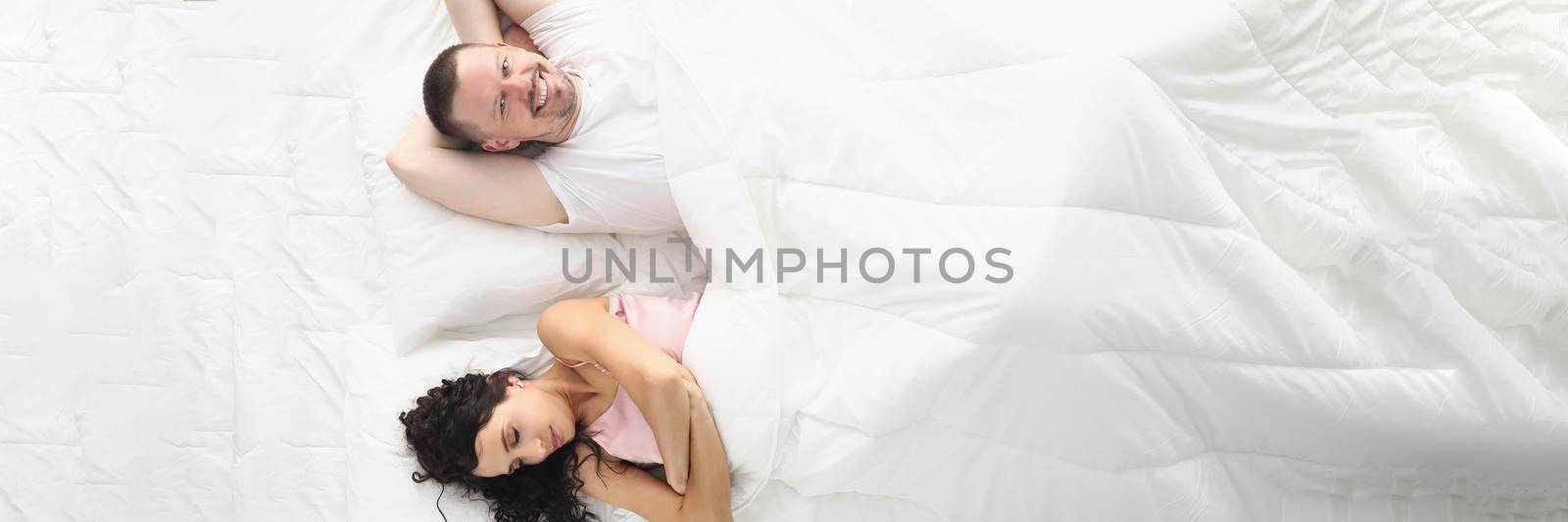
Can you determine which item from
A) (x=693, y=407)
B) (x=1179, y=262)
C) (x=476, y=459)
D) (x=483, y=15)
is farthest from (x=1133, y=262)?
(x=483, y=15)

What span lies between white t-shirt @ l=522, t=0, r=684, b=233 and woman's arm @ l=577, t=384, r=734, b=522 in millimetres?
339

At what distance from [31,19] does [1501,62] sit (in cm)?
234

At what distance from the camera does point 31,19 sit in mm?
1832

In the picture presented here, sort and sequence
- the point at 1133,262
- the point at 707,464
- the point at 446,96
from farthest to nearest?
the point at 446,96 < the point at 707,464 < the point at 1133,262

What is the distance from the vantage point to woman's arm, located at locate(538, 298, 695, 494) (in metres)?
1.42

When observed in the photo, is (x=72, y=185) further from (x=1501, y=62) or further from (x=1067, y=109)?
(x=1501, y=62)

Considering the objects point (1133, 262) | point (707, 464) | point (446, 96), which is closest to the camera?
point (1133, 262)

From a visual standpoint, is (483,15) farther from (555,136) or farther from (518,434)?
(518,434)

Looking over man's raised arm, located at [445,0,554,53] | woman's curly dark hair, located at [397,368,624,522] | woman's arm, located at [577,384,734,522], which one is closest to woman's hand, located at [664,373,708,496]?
woman's arm, located at [577,384,734,522]

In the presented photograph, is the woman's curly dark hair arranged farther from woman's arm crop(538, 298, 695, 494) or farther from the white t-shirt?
the white t-shirt

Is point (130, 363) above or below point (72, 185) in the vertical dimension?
below

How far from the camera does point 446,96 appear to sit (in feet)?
5.02

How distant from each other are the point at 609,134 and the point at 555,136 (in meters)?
0.08

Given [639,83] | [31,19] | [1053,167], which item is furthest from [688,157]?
[31,19]
